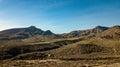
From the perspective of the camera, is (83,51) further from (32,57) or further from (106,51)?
(32,57)

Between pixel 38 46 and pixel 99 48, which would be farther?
pixel 38 46

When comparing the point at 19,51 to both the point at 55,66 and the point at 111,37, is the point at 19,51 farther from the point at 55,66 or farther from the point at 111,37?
the point at 111,37

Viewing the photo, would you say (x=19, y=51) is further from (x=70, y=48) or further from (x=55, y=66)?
(x=55, y=66)

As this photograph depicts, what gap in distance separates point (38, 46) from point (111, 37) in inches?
2581

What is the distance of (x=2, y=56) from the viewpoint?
105438mm

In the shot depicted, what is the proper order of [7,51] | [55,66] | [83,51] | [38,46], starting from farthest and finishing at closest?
[38,46] < [83,51] < [7,51] < [55,66]

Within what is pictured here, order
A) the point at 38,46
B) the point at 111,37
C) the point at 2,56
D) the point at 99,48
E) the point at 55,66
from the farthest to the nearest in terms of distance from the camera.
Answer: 1. the point at 111,37
2. the point at 38,46
3. the point at 99,48
4. the point at 2,56
5. the point at 55,66

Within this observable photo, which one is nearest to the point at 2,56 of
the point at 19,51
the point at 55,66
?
the point at 19,51

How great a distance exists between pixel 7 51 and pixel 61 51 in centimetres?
3322

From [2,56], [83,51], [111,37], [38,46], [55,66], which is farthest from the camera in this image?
[111,37]

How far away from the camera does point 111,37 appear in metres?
168

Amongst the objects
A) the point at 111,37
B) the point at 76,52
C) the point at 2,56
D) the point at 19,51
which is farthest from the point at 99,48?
the point at 2,56

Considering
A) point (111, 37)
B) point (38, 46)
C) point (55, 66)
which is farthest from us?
point (111, 37)

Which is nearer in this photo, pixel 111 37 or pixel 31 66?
pixel 31 66
